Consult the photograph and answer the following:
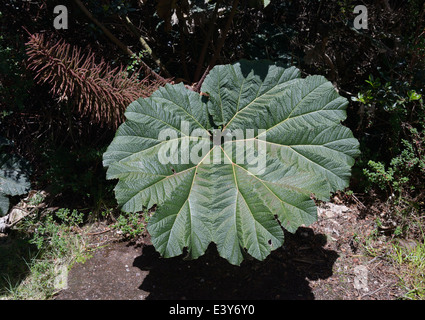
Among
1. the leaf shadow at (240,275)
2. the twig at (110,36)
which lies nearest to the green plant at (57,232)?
the leaf shadow at (240,275)

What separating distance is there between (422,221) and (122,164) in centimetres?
192

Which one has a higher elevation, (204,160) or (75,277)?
(204,160)

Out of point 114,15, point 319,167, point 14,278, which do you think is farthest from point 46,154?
point 319,167

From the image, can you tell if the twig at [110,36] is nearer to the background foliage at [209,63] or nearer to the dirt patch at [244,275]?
the background foliage at [209,63]

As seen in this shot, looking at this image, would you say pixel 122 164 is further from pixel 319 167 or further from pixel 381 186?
pixel 381 186

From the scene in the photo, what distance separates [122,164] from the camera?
1.92 m

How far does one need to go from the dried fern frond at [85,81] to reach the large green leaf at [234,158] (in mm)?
308

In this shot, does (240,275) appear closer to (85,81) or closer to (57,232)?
(57,232)

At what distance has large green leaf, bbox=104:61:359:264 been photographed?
1.80 meters

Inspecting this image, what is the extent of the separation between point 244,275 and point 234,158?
702 millimetres

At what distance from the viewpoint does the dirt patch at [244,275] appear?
2172 mm

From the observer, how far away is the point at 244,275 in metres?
2.27

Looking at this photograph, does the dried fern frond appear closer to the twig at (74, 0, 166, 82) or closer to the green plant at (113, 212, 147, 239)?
the twig at (74, 0, 166, 82)

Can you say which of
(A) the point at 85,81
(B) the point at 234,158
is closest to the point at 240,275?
(B) the point at 234,158
